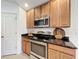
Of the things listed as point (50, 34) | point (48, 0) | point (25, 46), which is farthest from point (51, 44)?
point (25, 46)

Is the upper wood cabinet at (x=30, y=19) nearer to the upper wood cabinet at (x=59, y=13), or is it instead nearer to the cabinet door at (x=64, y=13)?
the upper wood cabinet at (x=59, y=13)

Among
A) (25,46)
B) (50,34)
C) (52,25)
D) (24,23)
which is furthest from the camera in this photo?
(24,23)

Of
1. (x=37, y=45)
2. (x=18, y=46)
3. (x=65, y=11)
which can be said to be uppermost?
(x=65, y=11)

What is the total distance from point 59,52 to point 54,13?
1.57 metres

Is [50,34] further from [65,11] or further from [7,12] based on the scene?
[7,12]

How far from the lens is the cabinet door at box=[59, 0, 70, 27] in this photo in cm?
309

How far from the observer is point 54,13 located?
3.81 meters

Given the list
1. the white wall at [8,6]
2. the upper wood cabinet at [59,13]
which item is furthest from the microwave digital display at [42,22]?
the white wall at [8,6]

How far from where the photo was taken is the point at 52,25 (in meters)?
3.91

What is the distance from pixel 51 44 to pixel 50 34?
123 centimetres

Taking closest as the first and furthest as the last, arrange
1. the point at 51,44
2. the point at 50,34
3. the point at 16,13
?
the point at 51,44
the point at 50,34
the point at 16,13

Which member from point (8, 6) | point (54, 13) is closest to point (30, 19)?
point (8, 6)

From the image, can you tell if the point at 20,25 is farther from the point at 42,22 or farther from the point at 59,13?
the point at 59,13

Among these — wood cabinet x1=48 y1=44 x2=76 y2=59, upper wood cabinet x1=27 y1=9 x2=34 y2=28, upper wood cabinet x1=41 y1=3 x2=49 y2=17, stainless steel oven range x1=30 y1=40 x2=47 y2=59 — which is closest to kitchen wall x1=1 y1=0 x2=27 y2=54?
upper wood cabinet x1=27 y1=9 x2=34 y2=28
